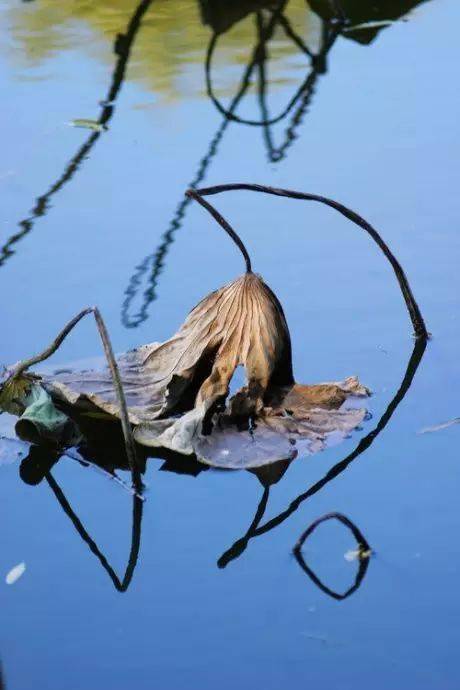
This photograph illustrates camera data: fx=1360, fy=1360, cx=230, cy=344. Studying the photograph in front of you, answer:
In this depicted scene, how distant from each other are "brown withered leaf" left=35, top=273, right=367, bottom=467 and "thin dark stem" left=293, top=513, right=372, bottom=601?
0.27 m

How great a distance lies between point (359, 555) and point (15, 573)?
0.53m

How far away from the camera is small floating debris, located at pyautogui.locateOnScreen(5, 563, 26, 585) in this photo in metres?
2.10

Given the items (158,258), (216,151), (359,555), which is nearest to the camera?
(359,555)

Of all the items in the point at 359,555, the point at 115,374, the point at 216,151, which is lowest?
the point at 216,151

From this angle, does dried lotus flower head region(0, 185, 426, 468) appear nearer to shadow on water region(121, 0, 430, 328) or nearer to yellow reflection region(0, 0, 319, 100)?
shadow on water region(121, 0, 430, 328)

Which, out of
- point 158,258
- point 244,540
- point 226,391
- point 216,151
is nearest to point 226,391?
point 226,391

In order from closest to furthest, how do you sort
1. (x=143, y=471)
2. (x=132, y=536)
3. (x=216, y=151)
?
(x=132, y=536), (x=143, y=471), (x=216, y=151)

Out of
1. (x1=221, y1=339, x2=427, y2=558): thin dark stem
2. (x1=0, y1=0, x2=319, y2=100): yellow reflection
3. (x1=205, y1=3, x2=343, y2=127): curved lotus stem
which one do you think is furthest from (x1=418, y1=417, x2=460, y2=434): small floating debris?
(x1=0, y1=0, x2=319, y2=100): yellow reflection

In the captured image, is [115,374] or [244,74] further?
[244,74]

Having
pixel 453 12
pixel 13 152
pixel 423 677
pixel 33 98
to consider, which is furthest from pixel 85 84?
pixel 423 677

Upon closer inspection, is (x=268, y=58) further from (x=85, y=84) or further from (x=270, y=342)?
(x=270, y=342)

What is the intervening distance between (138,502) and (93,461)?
168 mm

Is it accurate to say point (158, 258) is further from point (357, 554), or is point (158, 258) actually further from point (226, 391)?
point (357, 554)

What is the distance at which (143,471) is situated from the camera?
2.36m
